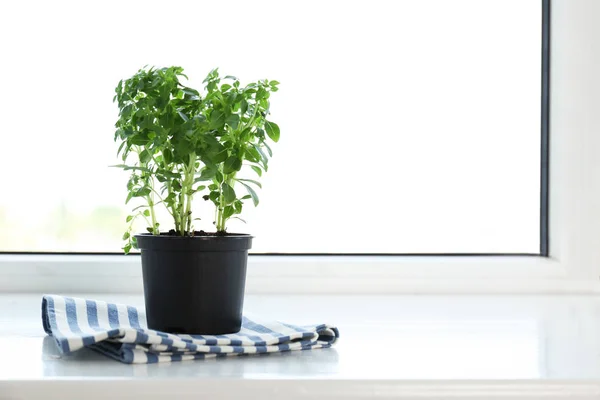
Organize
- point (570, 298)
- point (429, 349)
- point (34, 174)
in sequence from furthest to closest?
point (34, 174), point (570, 298), point (429, 349)

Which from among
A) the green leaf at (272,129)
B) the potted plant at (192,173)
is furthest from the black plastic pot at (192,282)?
the green leaf at (272,129)

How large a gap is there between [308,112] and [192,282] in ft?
2.14

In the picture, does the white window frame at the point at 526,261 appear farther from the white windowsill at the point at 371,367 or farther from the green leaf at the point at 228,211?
the green leaf at the point at 228,211

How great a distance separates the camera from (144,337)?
745mm

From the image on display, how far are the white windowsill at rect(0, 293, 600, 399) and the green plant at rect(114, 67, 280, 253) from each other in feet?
0.66

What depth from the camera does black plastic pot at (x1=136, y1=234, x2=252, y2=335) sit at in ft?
2.77

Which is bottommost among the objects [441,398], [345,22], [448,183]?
[441,398]

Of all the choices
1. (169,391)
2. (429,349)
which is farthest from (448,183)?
(169,391)

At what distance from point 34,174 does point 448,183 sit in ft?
2.59

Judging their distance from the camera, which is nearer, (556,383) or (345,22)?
(556,383)

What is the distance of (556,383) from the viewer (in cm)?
69

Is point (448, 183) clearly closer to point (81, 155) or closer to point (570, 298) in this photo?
point (570, 298)

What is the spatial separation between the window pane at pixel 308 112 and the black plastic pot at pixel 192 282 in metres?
0.54

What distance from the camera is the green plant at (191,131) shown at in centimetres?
84
